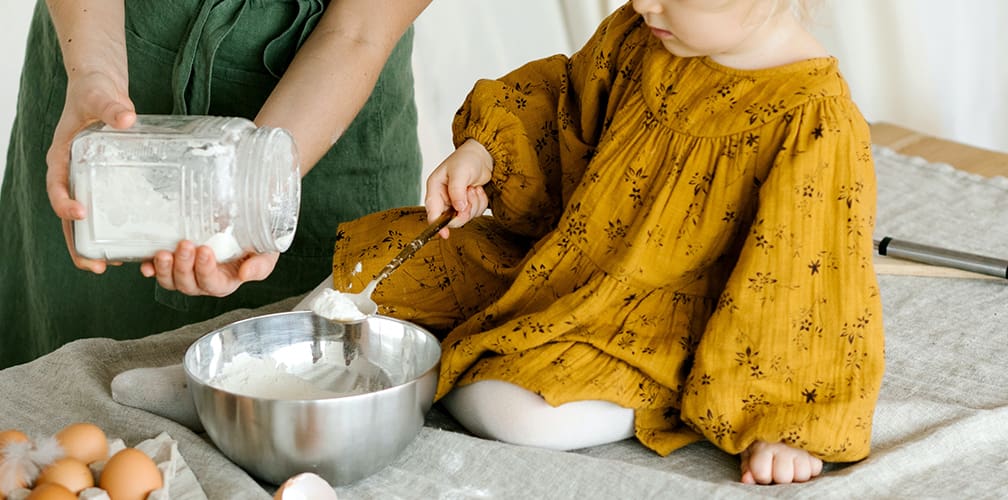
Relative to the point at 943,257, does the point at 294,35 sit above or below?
above

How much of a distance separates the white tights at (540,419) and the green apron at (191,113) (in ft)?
1.41

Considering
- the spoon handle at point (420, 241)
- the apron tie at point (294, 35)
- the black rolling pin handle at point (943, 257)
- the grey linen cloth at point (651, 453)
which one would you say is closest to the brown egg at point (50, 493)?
the grey linen cloth at point (651, 453)

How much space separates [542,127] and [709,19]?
0.27 metres

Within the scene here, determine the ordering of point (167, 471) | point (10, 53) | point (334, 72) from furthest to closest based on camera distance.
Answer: point (10, 53) → point (334, 72) → point (167, 471)

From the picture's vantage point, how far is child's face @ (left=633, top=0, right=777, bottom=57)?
991mm

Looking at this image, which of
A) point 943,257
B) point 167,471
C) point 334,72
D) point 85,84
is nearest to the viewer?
point 167,471

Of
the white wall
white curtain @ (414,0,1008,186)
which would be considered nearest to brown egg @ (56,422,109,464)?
the white wall

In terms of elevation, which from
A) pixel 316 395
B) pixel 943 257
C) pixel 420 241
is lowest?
pixel 943 257

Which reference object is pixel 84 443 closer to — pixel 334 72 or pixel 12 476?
pixel 12 476

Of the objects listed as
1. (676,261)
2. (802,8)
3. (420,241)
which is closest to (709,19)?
(802,8)

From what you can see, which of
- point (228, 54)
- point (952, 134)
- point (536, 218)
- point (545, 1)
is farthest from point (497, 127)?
point (952, 134)

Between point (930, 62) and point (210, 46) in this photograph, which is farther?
point (930, 62)

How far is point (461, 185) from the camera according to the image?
1.12 meters

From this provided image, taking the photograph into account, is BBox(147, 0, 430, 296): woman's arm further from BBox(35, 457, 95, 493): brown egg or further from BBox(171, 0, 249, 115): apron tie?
BBox(35, 457, 95, 493): brown egg
